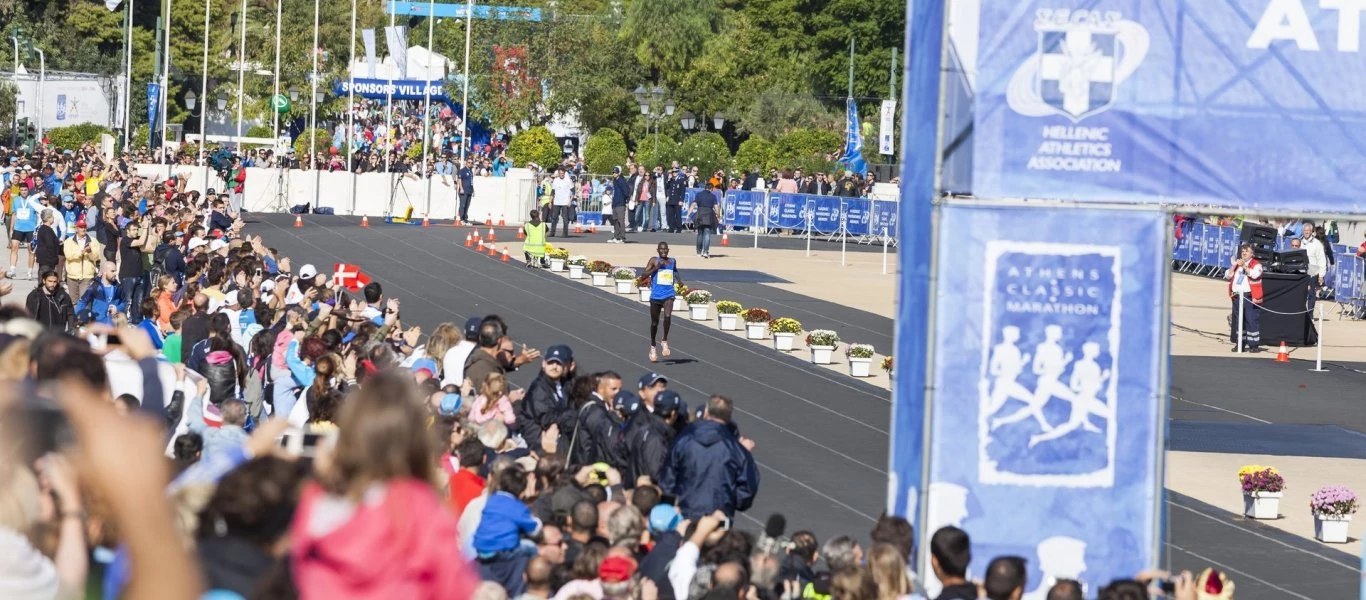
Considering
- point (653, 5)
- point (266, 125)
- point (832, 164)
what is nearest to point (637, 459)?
point (832, 164)

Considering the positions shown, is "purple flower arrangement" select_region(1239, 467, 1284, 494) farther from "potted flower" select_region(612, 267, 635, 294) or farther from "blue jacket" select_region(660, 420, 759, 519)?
"potted flower" select_region(612, 267, 635, 294)

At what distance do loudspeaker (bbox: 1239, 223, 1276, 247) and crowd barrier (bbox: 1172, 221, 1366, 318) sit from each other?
1.25 meters

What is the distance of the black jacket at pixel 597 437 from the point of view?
14320 millimetres

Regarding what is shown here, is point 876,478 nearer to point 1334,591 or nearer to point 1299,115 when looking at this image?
point 1334,591

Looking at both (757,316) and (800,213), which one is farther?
(800,213)

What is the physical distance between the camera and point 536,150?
66000mm

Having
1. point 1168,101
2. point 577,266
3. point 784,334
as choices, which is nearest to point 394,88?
point 577,266

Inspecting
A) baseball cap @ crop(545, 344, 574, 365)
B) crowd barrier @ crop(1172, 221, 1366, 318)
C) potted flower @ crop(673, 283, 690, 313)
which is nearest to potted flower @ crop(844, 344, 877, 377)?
potted flower @ crop(673, 283, 690, 313)

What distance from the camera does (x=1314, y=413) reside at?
2478 centimetres

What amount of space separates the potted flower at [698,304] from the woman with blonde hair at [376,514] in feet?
88.3

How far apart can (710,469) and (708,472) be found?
0.02m

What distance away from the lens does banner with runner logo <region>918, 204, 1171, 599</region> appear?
11.2 m

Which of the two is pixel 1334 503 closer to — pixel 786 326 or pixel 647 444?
pixel 647 444

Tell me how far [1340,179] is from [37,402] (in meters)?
8.75
